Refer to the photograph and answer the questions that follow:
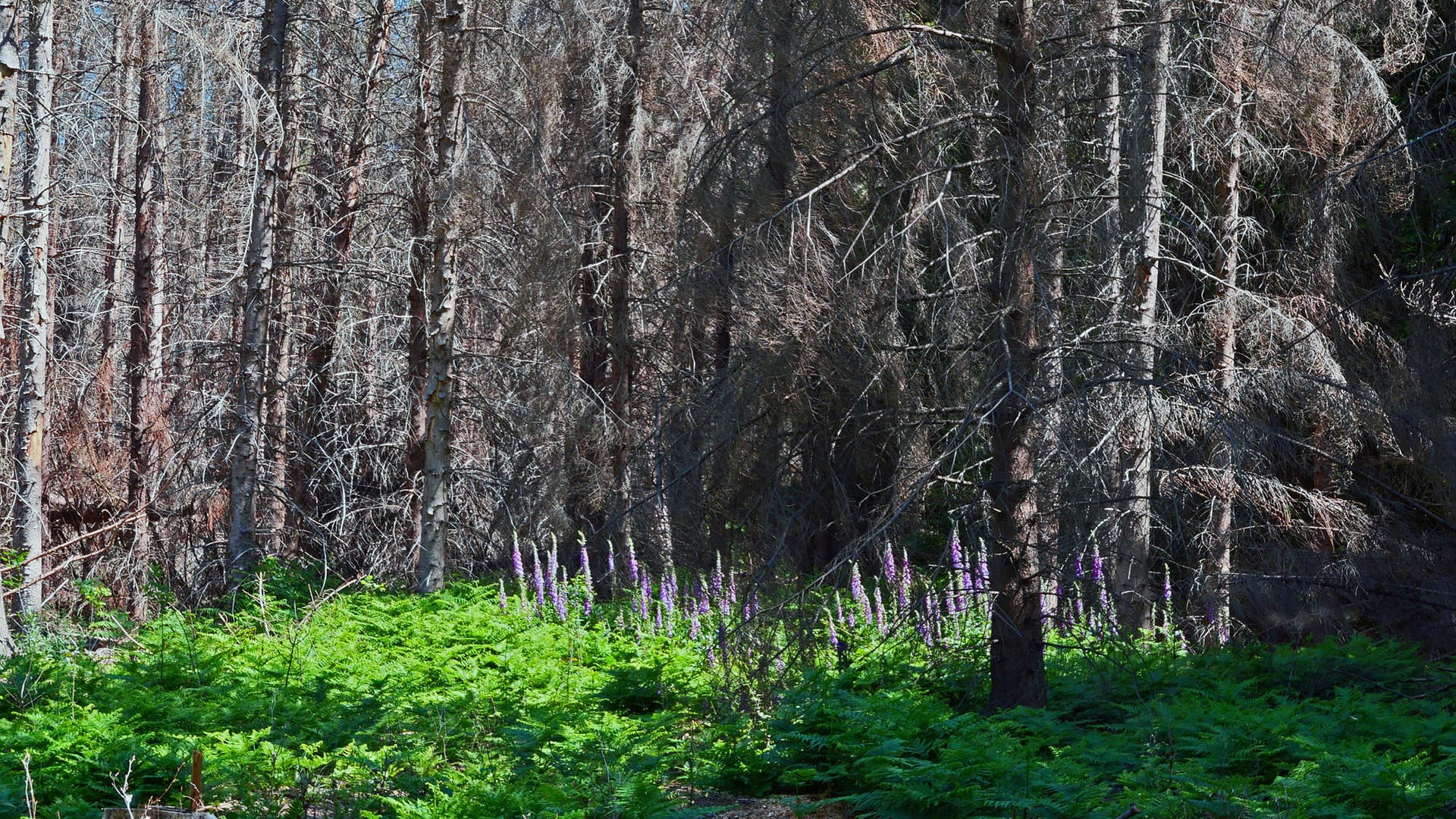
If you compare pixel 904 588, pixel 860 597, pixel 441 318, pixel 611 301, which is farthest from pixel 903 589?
pixel 611 301

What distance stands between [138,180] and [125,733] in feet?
32.9

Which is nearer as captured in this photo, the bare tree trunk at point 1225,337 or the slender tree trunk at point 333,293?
the bare tree trunk at point 1225,337

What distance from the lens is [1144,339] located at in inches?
283

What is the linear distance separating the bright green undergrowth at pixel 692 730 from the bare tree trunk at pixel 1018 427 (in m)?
0.24

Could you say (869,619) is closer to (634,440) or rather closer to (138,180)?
(634,440)

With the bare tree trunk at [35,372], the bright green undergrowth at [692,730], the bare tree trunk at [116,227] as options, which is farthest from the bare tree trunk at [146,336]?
the bright green undergrowth at [692,730]

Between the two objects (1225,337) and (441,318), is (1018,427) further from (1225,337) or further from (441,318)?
(441,318)

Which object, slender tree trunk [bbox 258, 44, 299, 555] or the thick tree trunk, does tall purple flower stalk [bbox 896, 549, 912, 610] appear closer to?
the thick tree trunk

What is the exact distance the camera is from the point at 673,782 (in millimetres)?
5457

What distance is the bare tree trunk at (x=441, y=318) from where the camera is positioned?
390 inches

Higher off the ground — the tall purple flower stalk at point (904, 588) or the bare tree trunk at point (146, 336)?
the bare tree trunk at point (146, 336)

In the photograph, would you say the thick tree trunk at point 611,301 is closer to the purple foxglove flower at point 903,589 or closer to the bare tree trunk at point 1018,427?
the purple foxglove flower at point 903,589

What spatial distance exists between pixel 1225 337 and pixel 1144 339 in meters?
2.59

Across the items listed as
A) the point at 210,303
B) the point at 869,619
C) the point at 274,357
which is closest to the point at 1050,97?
the point at 869,619
